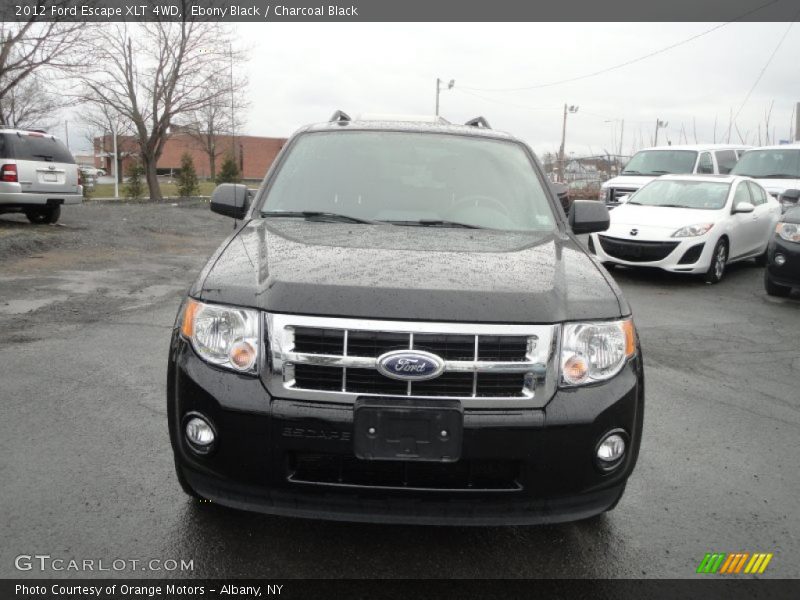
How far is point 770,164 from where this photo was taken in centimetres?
1466

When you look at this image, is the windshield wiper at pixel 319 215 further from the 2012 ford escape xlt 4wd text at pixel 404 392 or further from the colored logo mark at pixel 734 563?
the colored logo mark at pixel 734 563

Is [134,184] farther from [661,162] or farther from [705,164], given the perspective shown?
[705,164]

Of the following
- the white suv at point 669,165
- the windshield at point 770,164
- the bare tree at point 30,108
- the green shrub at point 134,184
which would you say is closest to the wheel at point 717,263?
the windshield at point 770,164

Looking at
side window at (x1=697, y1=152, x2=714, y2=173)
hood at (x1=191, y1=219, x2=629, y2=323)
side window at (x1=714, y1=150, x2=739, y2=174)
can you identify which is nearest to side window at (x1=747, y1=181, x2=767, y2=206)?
side window at (x1=697, y1=152, x2=714, y2=173)

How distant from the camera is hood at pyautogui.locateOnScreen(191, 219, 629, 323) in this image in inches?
98.7

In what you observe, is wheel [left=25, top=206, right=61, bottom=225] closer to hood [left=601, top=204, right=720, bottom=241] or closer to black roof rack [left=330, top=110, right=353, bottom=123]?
hood [left=601, top=204, right=720, bottom=241]

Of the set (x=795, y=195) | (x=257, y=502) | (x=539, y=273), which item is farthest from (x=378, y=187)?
(x=795, y=195)

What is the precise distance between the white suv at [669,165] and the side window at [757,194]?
394 centimetres

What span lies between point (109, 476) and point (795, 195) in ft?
31.9

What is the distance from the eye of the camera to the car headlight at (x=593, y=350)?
259 centimetres

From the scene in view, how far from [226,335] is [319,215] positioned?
49.9 inches

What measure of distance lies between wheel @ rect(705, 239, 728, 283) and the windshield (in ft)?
16.0

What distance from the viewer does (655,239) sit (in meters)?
10.2

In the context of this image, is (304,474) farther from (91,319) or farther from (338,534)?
(91,319)
